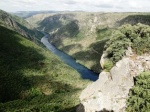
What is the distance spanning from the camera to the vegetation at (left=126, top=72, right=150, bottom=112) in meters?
50.6

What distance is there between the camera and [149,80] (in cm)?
5150

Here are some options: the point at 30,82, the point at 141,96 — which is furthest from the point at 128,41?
the point at 30,82

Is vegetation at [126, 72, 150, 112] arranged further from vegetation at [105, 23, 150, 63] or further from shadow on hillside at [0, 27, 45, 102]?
shadow on hillside at [0, 27, 45, 102]

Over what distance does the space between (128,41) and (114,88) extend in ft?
86.6

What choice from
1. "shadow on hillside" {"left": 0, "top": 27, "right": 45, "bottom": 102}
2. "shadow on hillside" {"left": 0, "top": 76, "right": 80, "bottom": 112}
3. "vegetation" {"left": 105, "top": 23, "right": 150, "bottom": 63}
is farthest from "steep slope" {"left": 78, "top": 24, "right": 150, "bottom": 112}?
"shadow on hillside" {"left": 0, "top": 27, "right": 45, "bottom": 102}

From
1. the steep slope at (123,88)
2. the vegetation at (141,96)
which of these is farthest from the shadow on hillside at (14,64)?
the vegetation at (141,96)

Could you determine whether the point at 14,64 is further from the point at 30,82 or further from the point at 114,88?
the point at 114,88

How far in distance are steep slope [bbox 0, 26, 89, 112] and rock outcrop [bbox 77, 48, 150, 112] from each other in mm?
7395

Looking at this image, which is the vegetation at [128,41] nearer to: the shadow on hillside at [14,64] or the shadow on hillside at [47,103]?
the shadow on hillside at [47,103]

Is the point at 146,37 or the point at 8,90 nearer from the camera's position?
the point at 146,37

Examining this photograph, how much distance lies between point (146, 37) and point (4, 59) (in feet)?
263

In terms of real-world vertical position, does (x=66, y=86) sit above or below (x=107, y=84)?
below

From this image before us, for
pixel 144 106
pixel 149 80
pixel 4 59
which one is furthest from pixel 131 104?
pixel 4 59

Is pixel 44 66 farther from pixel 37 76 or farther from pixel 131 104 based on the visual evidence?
pixel 131 104
